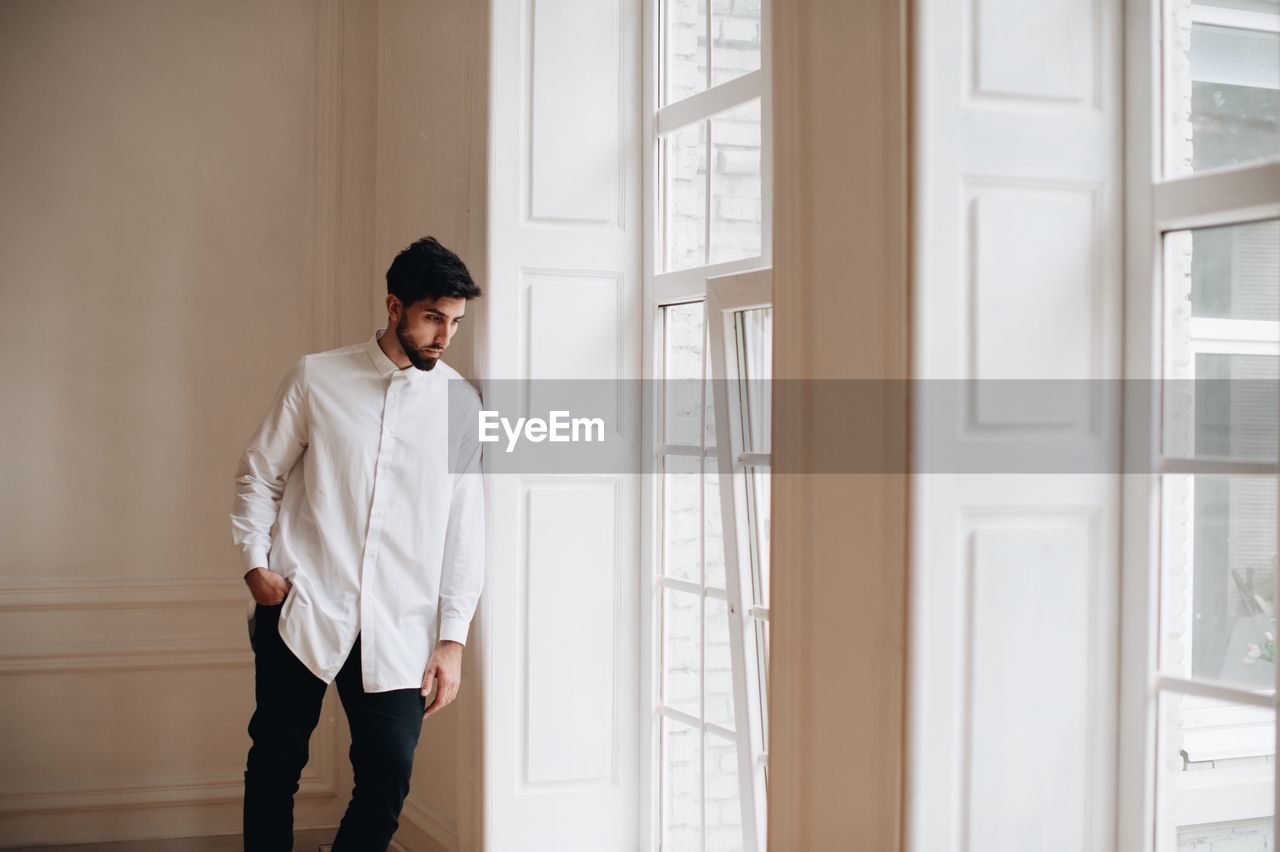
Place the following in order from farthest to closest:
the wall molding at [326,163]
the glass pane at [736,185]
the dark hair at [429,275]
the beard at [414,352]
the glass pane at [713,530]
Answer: the wall molding at [326,163], the glass pane at [713,530], the glass pane at [736,185], the beard at [414,352], the dark hair at [429,275]

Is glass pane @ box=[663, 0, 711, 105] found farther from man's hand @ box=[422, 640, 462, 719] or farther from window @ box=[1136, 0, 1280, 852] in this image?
man's hand @ box=[422, 640, 462, 719]

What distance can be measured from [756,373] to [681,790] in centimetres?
132

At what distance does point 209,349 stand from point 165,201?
546 millimetres

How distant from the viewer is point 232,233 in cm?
403

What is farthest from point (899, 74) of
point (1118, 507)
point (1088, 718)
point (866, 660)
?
point (1088, 718)

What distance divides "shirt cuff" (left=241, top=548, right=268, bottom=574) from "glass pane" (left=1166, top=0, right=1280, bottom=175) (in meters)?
2.19

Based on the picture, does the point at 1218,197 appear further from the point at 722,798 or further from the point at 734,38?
the point at 722,798

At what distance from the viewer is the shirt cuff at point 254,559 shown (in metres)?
2.74

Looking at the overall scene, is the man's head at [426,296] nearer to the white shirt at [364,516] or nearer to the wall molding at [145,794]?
the white shirt at [364,516]

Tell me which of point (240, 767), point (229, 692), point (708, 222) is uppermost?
point (708, 222)

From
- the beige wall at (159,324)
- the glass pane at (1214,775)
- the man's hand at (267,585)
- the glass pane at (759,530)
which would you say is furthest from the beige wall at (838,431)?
the beige wall at (159,324)

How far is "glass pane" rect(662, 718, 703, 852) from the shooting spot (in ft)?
10.4

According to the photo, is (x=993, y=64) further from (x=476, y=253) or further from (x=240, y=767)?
(x=240, y=767)

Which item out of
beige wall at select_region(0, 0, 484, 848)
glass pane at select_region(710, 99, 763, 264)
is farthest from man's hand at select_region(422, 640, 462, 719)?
glass pane at select_region(710, 99, 763, 264)
